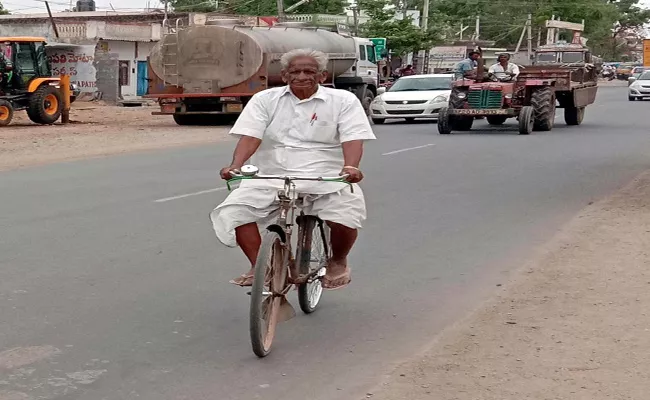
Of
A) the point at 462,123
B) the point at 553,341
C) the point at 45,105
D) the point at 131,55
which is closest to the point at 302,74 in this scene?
the point at 553,341

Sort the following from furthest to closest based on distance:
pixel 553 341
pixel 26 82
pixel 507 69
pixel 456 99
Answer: pixel 26 82 < pixel 507 69 < pixel 456 99 < pixel 553 341

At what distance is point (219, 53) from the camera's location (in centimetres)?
2680

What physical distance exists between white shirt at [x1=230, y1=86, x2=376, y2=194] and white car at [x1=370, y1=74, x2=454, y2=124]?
22280 millimetres

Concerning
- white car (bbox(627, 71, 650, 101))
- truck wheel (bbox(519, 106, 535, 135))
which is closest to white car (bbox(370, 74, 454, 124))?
truck wheel (bbox(519, 106, 535, 135))

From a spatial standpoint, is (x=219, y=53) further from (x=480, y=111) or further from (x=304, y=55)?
(x=304, y=55)

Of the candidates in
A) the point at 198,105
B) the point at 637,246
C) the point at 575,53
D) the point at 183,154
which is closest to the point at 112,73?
the point at 198,105

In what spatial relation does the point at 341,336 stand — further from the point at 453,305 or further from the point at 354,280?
the point at 354,280

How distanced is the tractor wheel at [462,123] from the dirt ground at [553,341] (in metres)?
15.5

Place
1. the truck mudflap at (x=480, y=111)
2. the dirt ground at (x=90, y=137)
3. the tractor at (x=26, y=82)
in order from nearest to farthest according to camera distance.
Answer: the dirt ground at (x=90, y=137), the truck mudflap at (x=480, y=111), the tractor at (x=26, y=82)

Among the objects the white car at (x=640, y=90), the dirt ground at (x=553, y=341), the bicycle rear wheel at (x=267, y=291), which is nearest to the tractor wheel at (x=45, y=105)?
the dirt ground at (x=553, y=341)

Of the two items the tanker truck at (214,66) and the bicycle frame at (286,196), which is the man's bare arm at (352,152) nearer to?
the bicycle frame at (286,196)

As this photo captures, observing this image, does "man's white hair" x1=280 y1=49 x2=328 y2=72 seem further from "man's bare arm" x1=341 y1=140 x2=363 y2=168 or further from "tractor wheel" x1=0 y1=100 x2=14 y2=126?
"tractor wheel" x1=0 y1=100 x2=14 y2=126

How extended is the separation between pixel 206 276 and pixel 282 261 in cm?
216

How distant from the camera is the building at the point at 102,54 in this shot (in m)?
40.1
